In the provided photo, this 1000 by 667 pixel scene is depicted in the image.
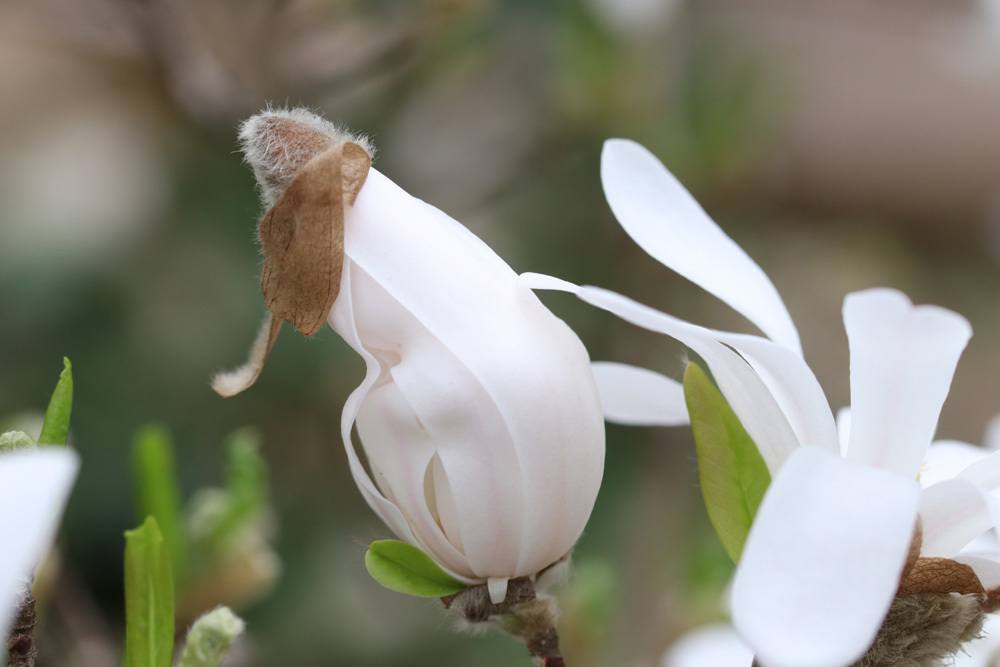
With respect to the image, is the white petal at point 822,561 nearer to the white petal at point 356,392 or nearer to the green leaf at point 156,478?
the white petal at point 356,392

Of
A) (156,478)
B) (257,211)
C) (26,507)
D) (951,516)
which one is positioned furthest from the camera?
(257,211)

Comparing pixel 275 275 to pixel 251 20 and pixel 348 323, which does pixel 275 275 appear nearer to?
pixel 348 323

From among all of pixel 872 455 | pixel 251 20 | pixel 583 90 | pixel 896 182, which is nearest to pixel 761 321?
pixel 872 455

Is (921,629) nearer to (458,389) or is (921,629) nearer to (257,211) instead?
(458,389)

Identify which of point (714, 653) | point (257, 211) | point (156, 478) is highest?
point (257, 211)

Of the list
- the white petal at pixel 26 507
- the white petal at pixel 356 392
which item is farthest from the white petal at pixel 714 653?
the white petal at pixel 26 507

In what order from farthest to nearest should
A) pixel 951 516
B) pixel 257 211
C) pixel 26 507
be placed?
1. pixel 257 211
2. pixel 951 516
3. pixel 26 507

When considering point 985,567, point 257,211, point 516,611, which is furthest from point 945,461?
point 257,211
